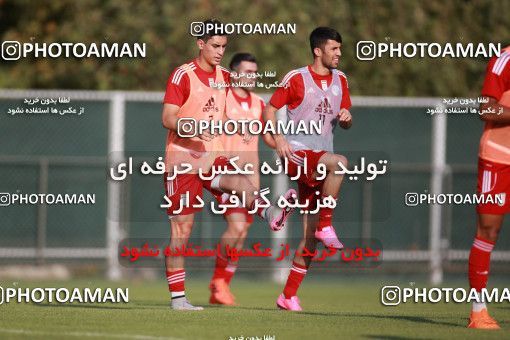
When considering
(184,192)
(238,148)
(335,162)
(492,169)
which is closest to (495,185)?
(492,169)

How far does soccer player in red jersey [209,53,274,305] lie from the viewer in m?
13.1

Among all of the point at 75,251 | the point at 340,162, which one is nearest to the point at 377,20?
the point at 75,251

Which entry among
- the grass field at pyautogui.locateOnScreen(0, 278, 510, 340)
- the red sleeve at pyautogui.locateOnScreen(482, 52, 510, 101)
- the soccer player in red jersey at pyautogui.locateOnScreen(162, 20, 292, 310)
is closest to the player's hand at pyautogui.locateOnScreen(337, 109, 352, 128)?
the soccer player in red jersey at pyautogui.locateOnScreen(162, 20, 292, 310)

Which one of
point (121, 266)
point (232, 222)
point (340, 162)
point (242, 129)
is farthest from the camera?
point (121, 266)

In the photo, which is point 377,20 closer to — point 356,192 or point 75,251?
point 356,192

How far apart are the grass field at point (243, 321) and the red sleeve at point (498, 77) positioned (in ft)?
5.71

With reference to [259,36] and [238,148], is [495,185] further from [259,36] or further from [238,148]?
[259,36]

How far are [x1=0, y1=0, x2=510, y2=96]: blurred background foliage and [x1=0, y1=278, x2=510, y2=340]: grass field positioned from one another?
780cm

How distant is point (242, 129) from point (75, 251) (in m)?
7.25

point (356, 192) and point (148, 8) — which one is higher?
point (148, 8)

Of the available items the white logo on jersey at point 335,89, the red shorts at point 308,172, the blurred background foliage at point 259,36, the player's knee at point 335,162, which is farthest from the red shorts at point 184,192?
the blurred background foliage at point 259,36

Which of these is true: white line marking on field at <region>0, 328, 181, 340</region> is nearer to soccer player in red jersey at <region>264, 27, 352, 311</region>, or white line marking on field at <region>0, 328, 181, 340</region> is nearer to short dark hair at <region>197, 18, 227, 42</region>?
soccer player in red jersey at <region>264, 27, 352, 311</region>

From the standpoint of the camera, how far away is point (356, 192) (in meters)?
19.1

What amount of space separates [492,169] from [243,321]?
2290mm
